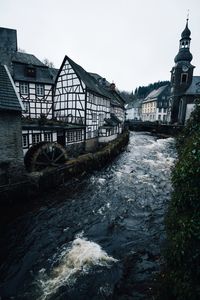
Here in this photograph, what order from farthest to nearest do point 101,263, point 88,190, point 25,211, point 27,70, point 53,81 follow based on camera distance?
point 53,81 → point 27,70 → point 88,190 → point 25,211 → point 101,263

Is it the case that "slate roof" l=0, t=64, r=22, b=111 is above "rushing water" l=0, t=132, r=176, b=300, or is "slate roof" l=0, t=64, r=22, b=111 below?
above

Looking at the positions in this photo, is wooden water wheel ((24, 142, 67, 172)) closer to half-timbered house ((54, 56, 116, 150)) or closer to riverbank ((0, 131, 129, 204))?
riverbank ((0, 131, 129, 204))

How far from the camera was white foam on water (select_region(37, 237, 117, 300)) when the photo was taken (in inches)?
217

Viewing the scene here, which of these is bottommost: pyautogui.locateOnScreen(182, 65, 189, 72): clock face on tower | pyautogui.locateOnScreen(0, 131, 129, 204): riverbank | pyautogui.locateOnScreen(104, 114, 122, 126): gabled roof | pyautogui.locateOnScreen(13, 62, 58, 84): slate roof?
pyautogui.locateOnScreen(0, 131, 129, 204): riverbank

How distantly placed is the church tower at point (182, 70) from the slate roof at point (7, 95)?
39903 mm

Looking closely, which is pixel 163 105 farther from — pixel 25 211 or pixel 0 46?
pixel 25 211

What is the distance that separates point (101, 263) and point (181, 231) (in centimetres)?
417

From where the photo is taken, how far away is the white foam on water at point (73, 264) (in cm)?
551

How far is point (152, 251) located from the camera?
271 inches

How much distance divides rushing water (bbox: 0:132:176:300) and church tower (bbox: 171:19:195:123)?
35494 mm

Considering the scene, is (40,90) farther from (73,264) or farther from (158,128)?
(158,128)

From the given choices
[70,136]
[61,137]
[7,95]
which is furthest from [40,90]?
[7,95]

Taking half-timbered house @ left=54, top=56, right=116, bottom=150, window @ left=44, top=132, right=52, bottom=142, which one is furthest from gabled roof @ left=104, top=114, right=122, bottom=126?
window @ left=44, top=132, right=52, bottom=142

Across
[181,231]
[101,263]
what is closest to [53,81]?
[101,263]
